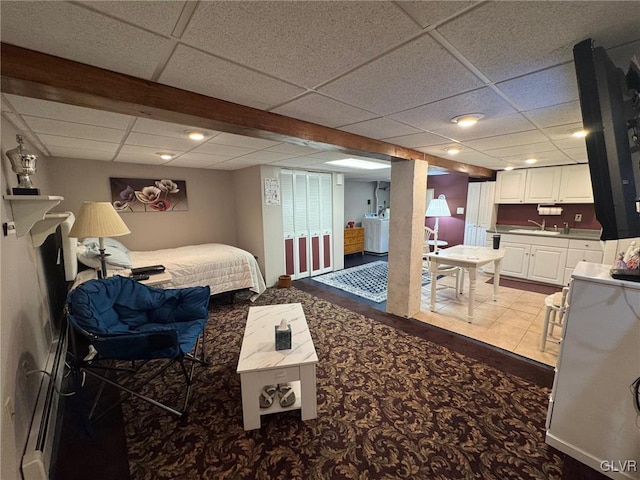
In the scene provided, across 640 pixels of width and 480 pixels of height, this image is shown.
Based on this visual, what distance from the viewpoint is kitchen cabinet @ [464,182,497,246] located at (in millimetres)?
5188

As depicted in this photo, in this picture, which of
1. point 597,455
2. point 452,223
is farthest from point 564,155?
point 597,455

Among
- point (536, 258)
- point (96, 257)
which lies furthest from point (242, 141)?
point (536, 258)

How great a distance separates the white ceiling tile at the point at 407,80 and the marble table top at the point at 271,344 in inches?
63.3

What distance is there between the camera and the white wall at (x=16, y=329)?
1186 millimetres

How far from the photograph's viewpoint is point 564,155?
→ 11.8ft

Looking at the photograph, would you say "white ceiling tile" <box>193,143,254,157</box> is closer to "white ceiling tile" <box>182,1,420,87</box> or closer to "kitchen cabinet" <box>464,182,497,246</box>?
"white ceiling tile" <box>182,1,420,87</box>

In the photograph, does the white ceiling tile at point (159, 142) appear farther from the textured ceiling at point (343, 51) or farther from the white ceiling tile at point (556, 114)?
the white ceiling tile at point (556, 114)

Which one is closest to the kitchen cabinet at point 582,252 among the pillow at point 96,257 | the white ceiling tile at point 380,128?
the white ceiling tile at point 380,128

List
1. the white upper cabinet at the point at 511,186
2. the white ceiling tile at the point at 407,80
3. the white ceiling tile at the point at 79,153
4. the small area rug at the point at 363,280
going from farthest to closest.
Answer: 1. the white upper cabinet at the point at 511,186
2. the small area rug at the point at 363,280
3. the white ceiling tile at the point at 79,153
4. the white ceiling tile at the point at 407,80

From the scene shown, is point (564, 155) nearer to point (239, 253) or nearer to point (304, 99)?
point (304, 99)

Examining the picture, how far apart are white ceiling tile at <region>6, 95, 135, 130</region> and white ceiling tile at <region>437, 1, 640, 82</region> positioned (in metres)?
2.10

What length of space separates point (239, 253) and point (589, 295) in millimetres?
3659

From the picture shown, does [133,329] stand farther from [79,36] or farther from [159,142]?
[79,36]

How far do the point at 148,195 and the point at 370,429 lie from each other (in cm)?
436
